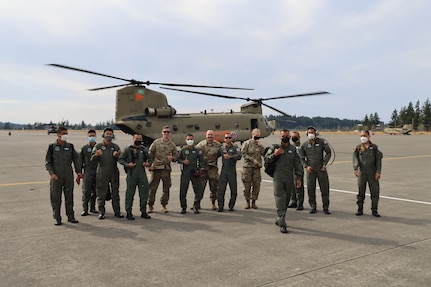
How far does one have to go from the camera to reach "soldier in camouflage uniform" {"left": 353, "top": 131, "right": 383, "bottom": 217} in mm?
7512

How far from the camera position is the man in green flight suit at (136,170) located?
729 cm

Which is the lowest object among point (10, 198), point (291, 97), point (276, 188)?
point (10, 198)

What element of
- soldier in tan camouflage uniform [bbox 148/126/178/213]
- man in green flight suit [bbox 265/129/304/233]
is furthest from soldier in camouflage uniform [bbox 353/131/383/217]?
soldier in tan camouflage uniform [bbox 148/126/178/213]

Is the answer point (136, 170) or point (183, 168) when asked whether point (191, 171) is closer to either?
point (183, 168)

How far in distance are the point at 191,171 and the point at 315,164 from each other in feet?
9.38

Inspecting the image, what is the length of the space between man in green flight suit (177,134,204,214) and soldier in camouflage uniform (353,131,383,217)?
3521mm

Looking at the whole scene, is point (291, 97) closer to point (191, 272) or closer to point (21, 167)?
point (21, 167)

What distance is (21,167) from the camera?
51.8ft

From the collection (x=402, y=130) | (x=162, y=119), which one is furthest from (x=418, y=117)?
(x=162, y=119)

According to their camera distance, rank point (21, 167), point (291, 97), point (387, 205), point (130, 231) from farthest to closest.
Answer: point (291, 97) → point (21, 167) → point (387, 205) → point (130, 231)

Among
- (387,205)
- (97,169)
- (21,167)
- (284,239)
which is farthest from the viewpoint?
(21,167)

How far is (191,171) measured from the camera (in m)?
7.89

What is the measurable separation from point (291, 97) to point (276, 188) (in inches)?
567

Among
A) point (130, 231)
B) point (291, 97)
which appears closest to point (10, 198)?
point (130, 231)
